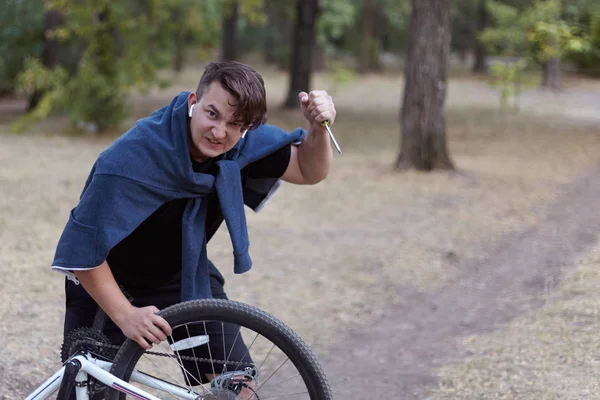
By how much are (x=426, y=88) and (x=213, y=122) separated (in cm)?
891

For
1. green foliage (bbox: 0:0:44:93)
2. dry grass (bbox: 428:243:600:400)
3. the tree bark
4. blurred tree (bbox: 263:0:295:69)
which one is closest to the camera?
dry grass (bbox: 428:243:600:400)

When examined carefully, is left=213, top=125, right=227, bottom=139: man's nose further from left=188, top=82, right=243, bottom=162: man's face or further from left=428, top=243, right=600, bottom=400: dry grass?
left=428, top=243, right=600, bottom=400: dry grass

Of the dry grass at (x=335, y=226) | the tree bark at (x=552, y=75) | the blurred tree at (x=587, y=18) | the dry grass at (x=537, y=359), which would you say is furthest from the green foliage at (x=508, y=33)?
the dry grass at (x=537, y=359)

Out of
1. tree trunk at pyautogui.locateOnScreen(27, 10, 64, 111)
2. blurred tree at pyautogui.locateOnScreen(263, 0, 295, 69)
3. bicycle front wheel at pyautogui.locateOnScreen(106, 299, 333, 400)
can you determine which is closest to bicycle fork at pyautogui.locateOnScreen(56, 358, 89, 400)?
bicycle front wheel at pyautogui.locateOnScreen(106, 299, 333, 400)

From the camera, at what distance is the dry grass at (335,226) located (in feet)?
19.1

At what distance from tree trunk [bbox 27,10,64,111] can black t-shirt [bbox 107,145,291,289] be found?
1520 centimetres

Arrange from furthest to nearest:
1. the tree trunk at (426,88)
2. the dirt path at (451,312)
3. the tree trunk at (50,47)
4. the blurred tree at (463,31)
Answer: the blurred tree at (463,31)
the tree trunk at (50,47)
the tree trunk at (426,88)
the dirt path at (451,312)

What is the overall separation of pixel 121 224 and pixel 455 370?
8.65 feet

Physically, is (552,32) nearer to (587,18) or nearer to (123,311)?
(587,18)

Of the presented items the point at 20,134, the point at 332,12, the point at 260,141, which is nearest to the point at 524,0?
the point at 332,12

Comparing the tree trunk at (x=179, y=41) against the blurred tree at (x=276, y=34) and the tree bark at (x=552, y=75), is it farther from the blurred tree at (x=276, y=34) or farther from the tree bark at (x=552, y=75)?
the tree bark at (x=552, y=75)

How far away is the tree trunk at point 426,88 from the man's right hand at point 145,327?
30.0ft

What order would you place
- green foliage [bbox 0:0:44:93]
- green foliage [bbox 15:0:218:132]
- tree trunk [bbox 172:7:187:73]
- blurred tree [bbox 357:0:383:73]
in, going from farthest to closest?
blurred tree [bbox 357:0:383:73], tree trunk [bbox 172:7:187:73], green foliage [bbox 0:0:44:93], green foliage [bbox 15:0:218:132]

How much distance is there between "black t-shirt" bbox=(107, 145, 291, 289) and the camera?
278cm
